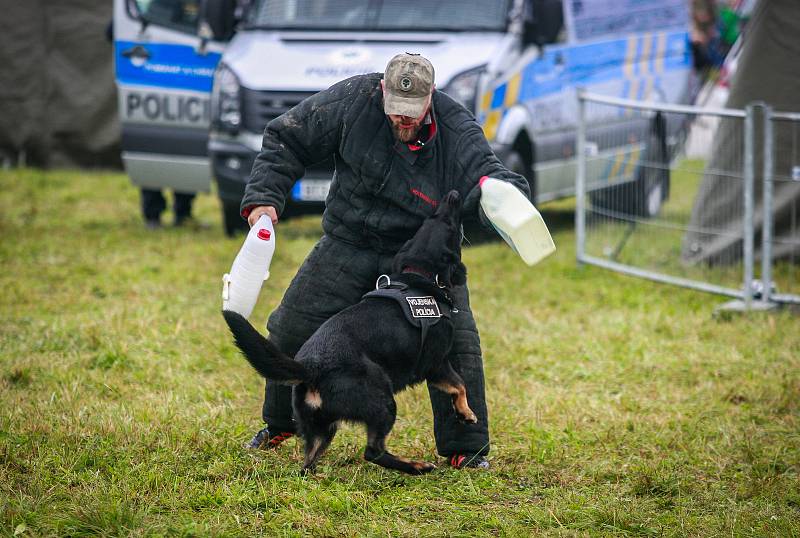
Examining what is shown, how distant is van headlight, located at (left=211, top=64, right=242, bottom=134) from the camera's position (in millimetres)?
8852

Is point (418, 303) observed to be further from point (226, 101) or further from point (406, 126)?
point (226, 101)

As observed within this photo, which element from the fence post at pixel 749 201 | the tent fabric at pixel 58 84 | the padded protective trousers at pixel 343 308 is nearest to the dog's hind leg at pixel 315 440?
the padded protective trousers at pixel 343 308

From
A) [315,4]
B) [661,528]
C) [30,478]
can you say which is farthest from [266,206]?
[315,4]

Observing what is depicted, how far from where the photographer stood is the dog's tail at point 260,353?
3648mm

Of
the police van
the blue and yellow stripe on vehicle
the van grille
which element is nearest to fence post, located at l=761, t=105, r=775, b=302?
the police van

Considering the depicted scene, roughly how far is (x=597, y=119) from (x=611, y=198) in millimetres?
880

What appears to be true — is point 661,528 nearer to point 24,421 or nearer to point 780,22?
point 24,421

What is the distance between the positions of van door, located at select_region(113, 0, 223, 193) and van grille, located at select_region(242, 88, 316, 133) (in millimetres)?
541

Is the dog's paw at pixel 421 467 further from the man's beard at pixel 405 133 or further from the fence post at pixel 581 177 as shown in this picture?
the fence post at pixel 581 177

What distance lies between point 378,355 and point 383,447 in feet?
1.20

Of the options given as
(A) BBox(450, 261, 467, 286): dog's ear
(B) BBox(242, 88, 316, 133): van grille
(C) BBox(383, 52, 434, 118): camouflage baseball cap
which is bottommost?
(B) BBox(242, 88, 316, 133): van grille

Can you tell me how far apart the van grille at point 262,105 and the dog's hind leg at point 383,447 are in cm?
518

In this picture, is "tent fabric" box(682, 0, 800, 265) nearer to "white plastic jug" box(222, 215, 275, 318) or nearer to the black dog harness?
the black dog harness

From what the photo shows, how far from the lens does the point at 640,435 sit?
Result: 474cm
